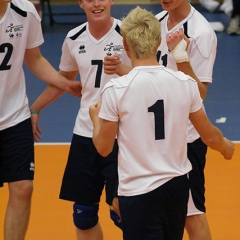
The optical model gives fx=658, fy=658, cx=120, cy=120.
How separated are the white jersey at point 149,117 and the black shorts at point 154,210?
0.13 feet

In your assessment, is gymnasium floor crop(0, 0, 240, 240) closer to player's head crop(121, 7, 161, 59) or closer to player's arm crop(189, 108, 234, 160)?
player's arm crop(189, 108, 234, 160)

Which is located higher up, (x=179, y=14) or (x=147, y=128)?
(x=179, y=14)

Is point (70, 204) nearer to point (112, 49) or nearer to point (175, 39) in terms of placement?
point (112, 49)

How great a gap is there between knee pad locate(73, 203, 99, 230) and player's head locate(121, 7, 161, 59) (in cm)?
149

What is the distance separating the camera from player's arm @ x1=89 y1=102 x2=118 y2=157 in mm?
3246

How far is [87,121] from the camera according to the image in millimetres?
4297

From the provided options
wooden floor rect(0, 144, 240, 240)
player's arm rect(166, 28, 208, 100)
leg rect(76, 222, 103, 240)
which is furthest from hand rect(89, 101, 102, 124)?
wooden floor rect(0, 144, 240, 240)

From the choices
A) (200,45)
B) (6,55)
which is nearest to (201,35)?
(200,45)

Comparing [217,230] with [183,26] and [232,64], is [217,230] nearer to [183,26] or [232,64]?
[183,26]

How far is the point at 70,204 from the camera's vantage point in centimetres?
566

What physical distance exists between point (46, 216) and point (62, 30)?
7.23m

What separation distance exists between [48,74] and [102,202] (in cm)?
152

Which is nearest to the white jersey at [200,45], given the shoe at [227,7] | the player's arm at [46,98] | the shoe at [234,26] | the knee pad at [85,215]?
the player's arm at [46,98]

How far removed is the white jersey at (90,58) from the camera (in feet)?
13.9
